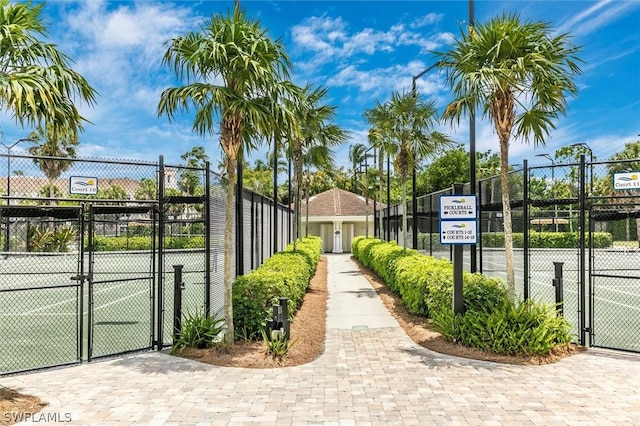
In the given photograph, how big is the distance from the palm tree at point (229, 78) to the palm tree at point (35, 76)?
1331 mm

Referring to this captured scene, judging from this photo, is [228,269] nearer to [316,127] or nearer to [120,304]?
[120,304]

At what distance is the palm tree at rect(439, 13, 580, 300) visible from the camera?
22.4ft

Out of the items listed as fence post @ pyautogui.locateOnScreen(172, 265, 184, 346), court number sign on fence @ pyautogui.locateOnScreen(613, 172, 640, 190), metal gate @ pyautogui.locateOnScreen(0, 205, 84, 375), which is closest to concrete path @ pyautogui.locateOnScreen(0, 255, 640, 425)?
fence post @ pyautogui.locateOnScreen(172, 265, 184, 346)

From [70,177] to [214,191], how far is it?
235 cm

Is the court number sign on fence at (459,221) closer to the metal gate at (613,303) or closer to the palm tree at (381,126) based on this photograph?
the metal gate at (613,303)

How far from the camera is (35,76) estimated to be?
4641mm

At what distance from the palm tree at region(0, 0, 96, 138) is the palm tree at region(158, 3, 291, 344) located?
4.37ft

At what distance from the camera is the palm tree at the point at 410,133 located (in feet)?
46.2

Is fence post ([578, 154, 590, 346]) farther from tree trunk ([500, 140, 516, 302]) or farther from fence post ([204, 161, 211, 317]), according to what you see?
fence post ([204, 161, 211, 317])

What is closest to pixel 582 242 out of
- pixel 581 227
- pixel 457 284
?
pixel 581 227

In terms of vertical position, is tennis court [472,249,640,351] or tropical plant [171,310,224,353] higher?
tropical plant [171,310,224,353]

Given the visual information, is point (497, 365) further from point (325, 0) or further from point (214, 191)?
point (325, 0)

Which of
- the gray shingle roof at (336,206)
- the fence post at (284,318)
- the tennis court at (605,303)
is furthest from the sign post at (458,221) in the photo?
the gray shingle roof at (336,206)

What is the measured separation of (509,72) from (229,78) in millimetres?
4074
